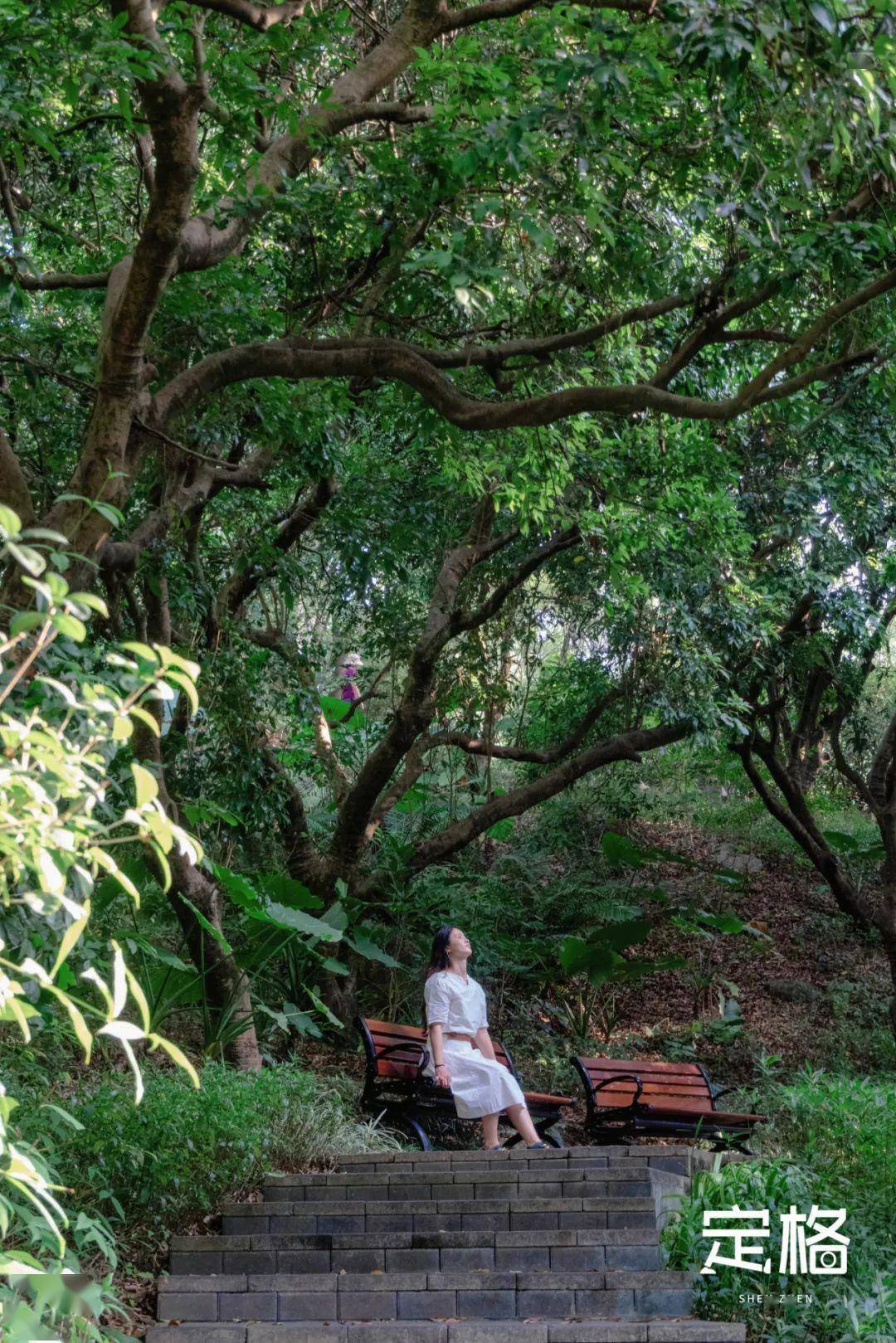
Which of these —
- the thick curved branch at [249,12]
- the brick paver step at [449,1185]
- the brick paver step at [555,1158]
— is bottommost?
the brick paver step at [449,1185]

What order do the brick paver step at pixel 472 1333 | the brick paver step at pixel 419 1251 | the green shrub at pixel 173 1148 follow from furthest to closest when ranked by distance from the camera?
the green shrub at pixel 173 1148 → the brick paver step at pixel 419 1251 → the brick paver step at pixel 472 1333

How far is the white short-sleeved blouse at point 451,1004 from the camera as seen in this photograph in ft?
26.6

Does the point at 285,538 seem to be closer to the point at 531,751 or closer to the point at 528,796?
the point at 528,796

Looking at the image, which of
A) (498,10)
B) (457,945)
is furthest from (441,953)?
(498,10)

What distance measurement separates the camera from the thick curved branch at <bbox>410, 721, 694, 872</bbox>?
12172 millimetres

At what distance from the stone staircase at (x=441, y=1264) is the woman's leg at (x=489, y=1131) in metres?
1.00

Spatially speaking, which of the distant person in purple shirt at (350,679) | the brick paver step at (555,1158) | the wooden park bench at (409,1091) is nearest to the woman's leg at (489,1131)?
the brick paver step at (555,1158)

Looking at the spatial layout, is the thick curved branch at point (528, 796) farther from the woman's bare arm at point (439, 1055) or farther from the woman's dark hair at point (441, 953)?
the woman's bare arm at point (439, 1055)

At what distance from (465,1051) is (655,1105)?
6.45 ft

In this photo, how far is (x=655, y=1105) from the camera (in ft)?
30.3

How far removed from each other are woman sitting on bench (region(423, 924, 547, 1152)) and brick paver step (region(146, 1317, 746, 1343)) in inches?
106

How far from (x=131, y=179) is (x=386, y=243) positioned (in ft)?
11.3

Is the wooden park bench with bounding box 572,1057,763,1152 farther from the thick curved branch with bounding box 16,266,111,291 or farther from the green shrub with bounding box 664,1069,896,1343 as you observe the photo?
the thick curved branch with bounding box 16,266,111,291

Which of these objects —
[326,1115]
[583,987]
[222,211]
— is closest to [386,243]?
[222,211]
